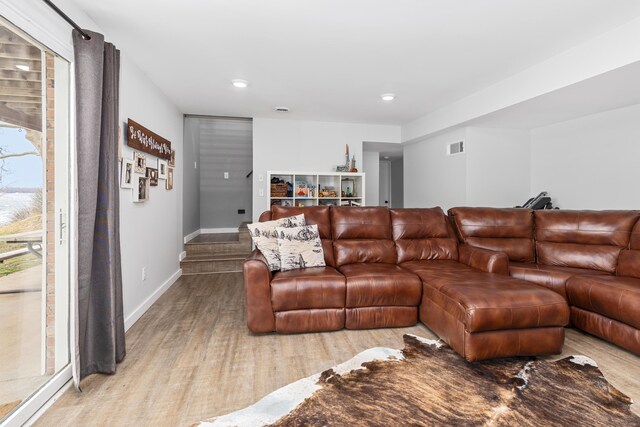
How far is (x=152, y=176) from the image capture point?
3254 millimetres

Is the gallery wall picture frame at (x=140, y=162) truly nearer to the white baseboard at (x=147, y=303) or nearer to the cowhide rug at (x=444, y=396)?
the white baseboard at (x=147, y=303)

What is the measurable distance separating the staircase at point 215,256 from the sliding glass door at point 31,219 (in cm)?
265

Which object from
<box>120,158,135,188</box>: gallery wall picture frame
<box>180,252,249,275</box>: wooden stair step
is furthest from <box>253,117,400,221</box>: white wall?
<box>120,158,135,188</box>: gallery wall picture frame

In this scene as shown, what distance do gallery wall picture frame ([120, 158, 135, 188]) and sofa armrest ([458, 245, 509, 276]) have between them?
326 centimetres

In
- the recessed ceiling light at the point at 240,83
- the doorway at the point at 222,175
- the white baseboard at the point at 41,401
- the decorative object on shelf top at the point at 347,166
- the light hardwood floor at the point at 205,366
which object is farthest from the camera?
the doorway at the point at 222,175

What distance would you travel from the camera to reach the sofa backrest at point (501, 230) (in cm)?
325

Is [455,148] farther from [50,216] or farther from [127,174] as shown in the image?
[50,216]

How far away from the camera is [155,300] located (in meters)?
3.34

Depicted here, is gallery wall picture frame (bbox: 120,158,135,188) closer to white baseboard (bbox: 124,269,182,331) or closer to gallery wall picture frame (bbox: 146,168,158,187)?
gallery wall picture frame (bbox: 146,168,158,187)

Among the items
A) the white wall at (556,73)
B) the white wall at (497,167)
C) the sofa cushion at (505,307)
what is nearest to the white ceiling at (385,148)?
the white wall at (556,73)

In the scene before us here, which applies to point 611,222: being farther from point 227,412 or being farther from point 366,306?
point 227,412

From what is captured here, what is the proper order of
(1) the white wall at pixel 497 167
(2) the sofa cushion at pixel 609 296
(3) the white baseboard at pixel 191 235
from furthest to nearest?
(3) the white baseboard at pixel 191 235 < (1) the white wall at pixel 497 167 < (2) the sofa cushion at pixel 609 296

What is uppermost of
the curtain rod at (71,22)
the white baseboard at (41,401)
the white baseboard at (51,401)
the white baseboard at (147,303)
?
the curtain rod at (71,22)

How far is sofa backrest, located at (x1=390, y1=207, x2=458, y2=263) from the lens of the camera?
323 cm
